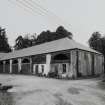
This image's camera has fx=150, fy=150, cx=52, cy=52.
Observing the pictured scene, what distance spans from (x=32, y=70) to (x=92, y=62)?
36.1ft

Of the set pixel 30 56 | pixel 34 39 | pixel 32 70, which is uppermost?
pixel 34 39

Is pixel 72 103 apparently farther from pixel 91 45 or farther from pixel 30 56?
pixel 91 45

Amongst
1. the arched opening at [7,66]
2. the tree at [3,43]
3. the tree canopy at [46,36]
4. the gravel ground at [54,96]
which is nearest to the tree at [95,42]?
the tree canopy at [46,36]

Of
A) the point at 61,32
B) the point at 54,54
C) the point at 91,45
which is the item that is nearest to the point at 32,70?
the point at 54,54

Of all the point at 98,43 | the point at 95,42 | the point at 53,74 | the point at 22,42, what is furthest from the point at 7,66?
the point at 22,42

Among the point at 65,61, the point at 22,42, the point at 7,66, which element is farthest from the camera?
the point at 22,42

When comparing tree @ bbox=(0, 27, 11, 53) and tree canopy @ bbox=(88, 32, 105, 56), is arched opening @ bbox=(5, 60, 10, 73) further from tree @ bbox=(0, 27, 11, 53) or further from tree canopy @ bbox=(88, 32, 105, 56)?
tree @ bbox=(0, 27, 11, 53)

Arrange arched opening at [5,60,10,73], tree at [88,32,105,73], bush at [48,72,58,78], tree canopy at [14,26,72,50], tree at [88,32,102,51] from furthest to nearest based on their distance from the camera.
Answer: tree canopy at [14,26,72,50] → tree at [88,32,102,51] → arched opening at [5,60,10,73] → tree at [88,32,105,73] → bush at [48,72,58,78]

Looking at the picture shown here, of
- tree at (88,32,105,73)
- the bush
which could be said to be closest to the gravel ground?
the bush

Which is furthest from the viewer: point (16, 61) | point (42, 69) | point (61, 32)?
point (61, 32)

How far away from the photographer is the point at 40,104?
685cm

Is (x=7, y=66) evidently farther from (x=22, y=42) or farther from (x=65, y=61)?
(x=22, y=42)

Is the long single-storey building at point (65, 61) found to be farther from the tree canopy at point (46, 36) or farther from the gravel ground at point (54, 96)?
the tree canopy at point (46, 36)

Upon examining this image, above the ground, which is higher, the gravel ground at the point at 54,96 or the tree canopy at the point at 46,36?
the tree canopy at the point at 46,36
